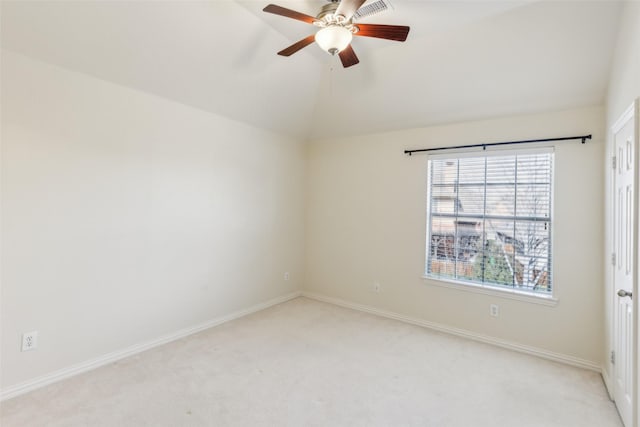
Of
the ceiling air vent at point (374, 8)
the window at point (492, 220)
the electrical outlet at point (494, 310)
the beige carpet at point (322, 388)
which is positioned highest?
the ceiling air vent at point (374, 8)

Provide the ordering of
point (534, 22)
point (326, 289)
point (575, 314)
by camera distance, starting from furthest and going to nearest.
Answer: point (326, 289) < point (575, 314) < point (534, 22)

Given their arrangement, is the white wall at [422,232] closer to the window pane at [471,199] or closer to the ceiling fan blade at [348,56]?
the window pane at [471,199]

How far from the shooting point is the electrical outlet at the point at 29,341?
235cm

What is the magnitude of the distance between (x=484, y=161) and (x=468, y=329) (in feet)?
6.02

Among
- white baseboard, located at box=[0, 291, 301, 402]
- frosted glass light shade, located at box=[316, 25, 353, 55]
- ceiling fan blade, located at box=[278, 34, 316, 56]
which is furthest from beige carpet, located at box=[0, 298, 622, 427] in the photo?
ceiling fan blade, located at box=[278, 34, 316, 56]

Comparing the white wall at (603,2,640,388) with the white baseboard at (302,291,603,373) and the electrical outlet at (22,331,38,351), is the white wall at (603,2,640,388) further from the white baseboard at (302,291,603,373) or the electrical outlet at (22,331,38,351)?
the electrical outlet at (22,331,38,351)

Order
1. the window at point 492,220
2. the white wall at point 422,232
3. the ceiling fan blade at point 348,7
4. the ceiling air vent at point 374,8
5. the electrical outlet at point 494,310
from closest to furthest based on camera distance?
the ceiling fan blade at point 348,7, the ceiling air vent at point 374,8, the white wall at point 422,232, the window at point 492,220, the electrical outlet at point 494,310

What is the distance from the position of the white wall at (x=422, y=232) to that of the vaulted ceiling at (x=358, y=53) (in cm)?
23

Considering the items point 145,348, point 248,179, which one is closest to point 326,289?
point 248,179

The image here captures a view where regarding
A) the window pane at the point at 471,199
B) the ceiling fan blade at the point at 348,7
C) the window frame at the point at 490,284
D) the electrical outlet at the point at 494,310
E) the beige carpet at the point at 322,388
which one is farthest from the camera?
the window pane at the point at 471,199

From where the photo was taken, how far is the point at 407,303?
395cm

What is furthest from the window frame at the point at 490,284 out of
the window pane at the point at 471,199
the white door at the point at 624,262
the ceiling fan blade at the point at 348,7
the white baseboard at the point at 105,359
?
the white baseboard at the point at 105,359

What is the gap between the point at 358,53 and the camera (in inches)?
126

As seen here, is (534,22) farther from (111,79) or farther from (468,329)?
(111,79)
